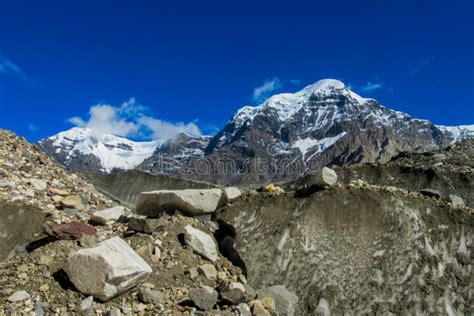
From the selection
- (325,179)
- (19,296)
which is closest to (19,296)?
(19,296)

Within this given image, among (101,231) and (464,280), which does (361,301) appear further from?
(101,231)

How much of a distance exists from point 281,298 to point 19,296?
5.65m

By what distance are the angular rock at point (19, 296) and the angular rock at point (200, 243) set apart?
360cm

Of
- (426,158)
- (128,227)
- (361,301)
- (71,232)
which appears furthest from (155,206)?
(426,158)

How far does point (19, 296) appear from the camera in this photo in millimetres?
9227

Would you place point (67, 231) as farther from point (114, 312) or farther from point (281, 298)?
point (281, 298)

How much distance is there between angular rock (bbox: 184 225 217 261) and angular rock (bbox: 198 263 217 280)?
1.16 ft

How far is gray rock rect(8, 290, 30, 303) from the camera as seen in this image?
30.0 feet

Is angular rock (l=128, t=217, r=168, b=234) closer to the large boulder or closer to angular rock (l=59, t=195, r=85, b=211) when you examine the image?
the large boulder

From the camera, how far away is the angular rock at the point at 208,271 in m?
10.9

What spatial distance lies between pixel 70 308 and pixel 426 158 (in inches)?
1600

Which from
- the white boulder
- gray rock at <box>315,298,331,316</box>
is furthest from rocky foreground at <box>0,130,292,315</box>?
the white boulder

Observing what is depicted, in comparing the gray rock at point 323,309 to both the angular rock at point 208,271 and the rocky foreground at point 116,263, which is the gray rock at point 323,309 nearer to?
the rocky foreground at point 116,263

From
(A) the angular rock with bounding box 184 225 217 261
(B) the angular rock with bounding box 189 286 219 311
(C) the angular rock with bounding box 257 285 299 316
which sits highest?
(A) the angular rock with bounding box 184 225 217 261
